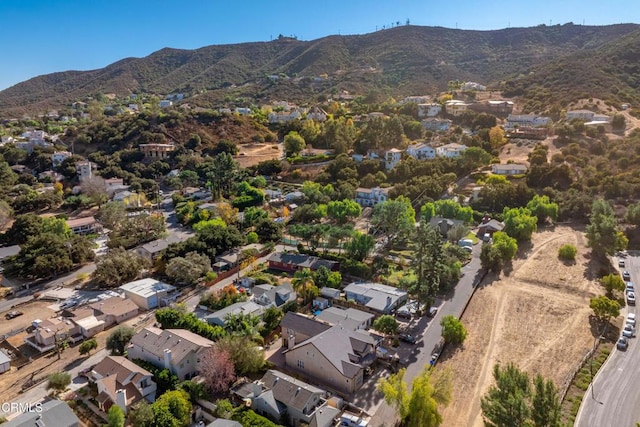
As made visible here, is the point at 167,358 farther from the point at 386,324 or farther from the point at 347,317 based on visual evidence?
the point at 386,324

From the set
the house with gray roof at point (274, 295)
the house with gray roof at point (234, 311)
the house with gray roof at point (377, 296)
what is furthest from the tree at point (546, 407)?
the house with gray roof at point (274, 295)

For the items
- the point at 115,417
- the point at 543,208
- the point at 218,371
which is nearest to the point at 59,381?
the point at 115,417

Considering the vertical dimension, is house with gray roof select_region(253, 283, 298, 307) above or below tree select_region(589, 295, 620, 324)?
above

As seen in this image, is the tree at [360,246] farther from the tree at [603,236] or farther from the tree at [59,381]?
the tree at [59,381]

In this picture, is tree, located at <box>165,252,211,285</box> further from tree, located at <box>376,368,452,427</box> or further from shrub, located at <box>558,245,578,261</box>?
shrub, located at <box>558,245,578,261</box>

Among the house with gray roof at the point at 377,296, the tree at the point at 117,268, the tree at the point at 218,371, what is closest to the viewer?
the tree at the point at 218,371

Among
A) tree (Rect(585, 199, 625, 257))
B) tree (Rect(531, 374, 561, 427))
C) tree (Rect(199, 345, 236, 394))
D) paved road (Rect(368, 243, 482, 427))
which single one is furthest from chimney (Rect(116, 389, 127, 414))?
tree (Rect(585, 199, 625, 257))
